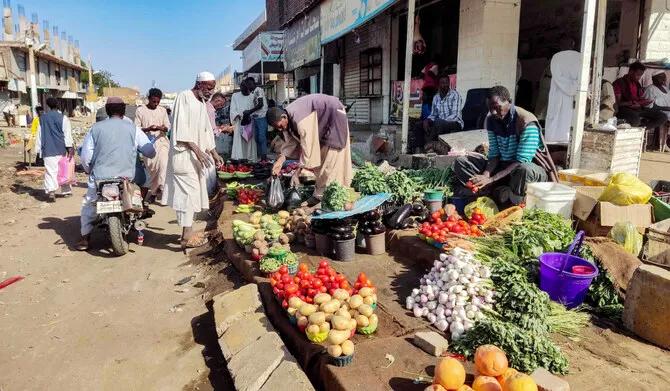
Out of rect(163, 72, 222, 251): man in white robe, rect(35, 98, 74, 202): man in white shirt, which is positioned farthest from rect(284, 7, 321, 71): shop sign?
rect(163, 72, 222, 251): man in white robe

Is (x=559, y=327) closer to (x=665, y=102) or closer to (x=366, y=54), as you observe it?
(x=665, y=102)

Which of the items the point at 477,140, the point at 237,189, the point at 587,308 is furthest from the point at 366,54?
the point at 587,308

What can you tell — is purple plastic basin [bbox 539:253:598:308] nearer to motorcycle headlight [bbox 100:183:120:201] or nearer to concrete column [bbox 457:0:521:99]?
motorcycle headlight [bbox 100:183:120:201]

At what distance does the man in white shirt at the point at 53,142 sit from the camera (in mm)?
8758

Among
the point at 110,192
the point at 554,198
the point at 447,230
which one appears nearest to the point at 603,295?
the point at 554,198

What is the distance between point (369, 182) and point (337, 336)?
350 centimetres

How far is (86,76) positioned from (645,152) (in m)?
65.6

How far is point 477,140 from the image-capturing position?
7965 mm

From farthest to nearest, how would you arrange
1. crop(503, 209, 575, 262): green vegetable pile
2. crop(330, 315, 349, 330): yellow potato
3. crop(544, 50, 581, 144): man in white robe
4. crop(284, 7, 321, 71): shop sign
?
crop(284, 7, 321, 71): shop sign < crop(544, 50, 581, 144): man in white robe < crop(503, 209, 575, 262): green vegetable pile < crop(330, 315, 349, 330): yellow potato

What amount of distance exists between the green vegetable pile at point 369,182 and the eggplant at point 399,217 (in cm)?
70

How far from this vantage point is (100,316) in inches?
175

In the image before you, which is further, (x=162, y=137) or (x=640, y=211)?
(x=162, y=137)

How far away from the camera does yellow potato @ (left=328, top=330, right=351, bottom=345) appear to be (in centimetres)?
286

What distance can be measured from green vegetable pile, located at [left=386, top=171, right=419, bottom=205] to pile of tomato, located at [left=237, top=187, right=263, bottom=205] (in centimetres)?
221
